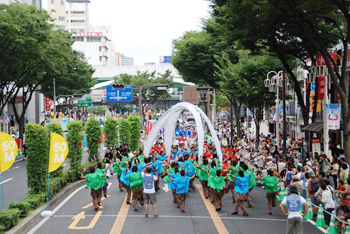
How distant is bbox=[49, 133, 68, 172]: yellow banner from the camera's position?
14.6 metres

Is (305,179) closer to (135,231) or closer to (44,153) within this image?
(135,231)

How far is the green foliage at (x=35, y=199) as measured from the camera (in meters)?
14.2

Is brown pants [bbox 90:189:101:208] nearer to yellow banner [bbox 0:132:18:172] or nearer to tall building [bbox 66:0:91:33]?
yellow banner [bbox 0:132:18:172]

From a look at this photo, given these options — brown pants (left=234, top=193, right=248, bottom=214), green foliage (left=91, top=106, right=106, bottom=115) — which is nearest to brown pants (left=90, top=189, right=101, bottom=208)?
brown pants (left=234, top=193, right=248, bottom=214)

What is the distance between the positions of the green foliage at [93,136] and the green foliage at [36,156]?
825cm

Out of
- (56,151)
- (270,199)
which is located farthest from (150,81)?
(270,199)

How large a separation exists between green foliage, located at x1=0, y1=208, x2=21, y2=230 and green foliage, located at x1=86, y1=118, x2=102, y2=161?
1184cm

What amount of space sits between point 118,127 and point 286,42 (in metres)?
14.9

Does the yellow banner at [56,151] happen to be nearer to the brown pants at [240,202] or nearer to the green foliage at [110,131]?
the brown pants at [240,202]

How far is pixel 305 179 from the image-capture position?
574 inches

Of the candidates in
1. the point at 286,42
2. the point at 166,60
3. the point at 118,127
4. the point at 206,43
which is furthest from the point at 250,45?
the point at 166,60

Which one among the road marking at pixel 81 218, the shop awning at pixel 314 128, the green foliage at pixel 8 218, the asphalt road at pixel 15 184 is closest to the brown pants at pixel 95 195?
the road marking at pixel 81 218

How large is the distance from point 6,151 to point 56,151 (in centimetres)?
203

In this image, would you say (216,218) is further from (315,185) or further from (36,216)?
(36,216)
